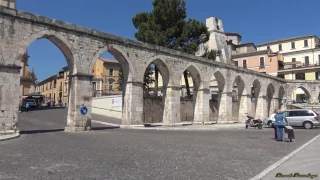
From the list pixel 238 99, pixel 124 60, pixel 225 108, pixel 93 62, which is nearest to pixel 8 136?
pixel 93 62

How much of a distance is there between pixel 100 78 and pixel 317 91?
35510 millimetres

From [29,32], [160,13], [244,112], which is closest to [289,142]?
[29,32]

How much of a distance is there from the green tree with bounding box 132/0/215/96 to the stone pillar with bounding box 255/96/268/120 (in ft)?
31.4

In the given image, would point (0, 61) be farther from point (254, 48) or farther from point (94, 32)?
point (254, 48)

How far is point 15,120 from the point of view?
1273 centimetres

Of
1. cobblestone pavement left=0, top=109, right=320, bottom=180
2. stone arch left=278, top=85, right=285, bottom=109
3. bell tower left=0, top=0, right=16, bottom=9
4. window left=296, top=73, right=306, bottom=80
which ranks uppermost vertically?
bell tower left=0, top=0, right=16, bottom=9

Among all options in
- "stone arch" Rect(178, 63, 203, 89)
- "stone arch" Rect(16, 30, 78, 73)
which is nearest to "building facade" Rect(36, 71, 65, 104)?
"stone arch" Rect(178, 63, 203, 89)

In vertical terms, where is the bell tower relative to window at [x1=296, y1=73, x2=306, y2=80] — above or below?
above

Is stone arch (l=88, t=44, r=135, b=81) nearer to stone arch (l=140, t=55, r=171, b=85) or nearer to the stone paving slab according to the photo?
stone arch (l=140, t=55, r=171, b=85)

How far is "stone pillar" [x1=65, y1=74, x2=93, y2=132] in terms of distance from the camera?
15.1 m

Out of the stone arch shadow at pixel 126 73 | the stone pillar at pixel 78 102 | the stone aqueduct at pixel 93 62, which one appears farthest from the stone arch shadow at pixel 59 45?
the stone arch shadow at pixel 126 73

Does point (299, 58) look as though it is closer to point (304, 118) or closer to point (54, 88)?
point (304, 118)

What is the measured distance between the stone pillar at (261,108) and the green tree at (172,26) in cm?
957

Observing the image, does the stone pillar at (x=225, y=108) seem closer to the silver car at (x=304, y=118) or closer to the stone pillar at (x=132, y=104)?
the silver car at (x=304, y=118)
